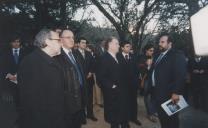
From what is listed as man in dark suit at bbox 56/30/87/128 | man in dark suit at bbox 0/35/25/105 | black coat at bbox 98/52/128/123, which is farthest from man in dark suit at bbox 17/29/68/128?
man in dark suit at bbox 0/35/25/105

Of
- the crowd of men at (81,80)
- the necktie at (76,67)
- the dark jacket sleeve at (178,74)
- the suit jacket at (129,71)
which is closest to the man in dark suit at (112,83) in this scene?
the crowd of men at (81,80)

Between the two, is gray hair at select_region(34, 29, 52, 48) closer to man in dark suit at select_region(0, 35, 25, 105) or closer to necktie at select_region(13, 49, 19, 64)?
man in dark suit at select_region(0, 35, 25, 105)

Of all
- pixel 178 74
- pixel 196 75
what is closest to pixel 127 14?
pixel 196 75

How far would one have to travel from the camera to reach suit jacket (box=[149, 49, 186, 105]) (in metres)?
5.99

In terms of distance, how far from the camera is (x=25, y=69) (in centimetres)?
404

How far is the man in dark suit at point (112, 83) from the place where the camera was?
22.6ft

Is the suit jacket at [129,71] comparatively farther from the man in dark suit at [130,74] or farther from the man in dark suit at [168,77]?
the man in dark suit at [168,77]

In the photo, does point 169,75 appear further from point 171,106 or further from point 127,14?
point 127,14

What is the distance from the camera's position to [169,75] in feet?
20.1

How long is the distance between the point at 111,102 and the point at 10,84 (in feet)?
10.4

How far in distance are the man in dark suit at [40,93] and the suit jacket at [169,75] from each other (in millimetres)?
2401

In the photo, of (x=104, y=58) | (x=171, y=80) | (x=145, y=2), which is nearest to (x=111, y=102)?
(x=104, y=58)

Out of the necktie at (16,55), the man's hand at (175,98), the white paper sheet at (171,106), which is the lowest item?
the white paper sheet at (171,106)

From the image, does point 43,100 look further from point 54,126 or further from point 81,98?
point 81,98
